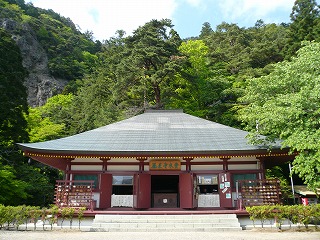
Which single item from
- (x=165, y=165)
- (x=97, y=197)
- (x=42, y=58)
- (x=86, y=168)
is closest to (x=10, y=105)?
(x=86, y=168)

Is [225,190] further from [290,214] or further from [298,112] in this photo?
[298,112]

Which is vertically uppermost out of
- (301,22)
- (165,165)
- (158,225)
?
(301,22)

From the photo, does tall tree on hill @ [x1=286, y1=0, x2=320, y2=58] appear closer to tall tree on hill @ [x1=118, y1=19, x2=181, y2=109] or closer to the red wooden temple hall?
tall tree on hill @ [x1=118, y1=19, x2=181, y2=109]

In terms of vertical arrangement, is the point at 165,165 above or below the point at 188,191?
above

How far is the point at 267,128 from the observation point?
33.2 ft

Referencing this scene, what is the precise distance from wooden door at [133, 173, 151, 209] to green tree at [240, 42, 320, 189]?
5.22 m

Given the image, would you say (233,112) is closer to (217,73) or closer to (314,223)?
(217,73)

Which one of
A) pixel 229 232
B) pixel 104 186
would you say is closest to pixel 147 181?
pixel 104 186

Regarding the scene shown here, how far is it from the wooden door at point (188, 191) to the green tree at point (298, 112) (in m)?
3.43

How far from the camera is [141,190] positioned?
484 inches

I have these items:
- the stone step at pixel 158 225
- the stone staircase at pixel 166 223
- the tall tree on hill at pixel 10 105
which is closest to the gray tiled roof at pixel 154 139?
the stone staircase at pixel 166 223

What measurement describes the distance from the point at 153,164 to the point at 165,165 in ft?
1.83

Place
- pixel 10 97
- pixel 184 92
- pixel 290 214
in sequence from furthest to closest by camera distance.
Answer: pixel 184 92 < pixel 10 97 < pixel 290 214

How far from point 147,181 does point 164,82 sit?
16.0 meters
